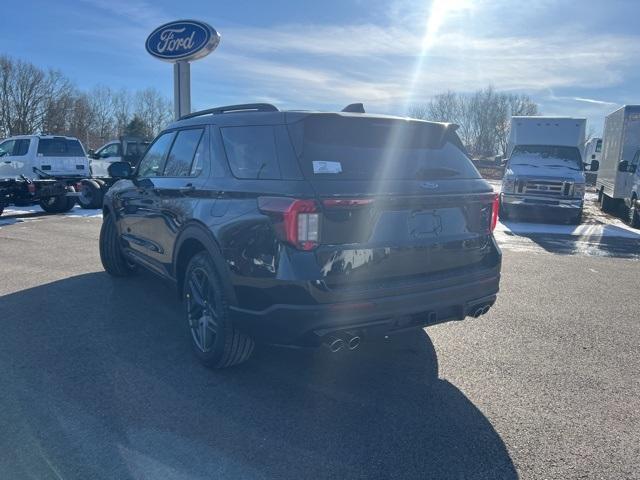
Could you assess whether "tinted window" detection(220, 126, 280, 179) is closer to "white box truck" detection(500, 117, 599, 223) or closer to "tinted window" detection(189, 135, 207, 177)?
"tinted window" detection(189, 135, 207, 177)

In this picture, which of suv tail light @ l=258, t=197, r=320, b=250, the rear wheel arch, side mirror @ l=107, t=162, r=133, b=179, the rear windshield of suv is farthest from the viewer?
side mirror @ l=107, t=162, r=133, b=179

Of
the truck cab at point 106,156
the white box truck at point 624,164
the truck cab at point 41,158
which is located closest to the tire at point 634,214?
the white box truck at point 624,164

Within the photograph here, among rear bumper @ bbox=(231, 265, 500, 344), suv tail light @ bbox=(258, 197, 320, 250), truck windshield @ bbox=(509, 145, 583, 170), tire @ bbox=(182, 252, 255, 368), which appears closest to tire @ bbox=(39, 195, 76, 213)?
tire @ bbox=(182, 252, 255, 368)

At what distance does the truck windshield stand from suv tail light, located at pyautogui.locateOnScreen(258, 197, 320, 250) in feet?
42.7

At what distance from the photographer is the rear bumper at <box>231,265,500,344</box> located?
3037 mm

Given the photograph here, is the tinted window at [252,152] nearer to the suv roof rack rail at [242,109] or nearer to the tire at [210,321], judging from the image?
the suv roof rack rail at [242,109]

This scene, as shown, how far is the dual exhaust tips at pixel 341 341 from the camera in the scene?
3.09m

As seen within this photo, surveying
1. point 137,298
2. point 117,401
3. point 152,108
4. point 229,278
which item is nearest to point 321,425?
point 229,278

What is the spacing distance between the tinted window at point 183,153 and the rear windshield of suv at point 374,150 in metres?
1.33

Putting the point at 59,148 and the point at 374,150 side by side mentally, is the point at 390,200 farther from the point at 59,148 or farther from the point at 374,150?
the point at 59,148

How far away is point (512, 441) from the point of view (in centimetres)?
301

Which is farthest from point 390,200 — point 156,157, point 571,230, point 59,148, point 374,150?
point 59,148

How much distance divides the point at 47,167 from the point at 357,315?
1416 cm

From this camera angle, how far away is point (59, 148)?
49.3ft
